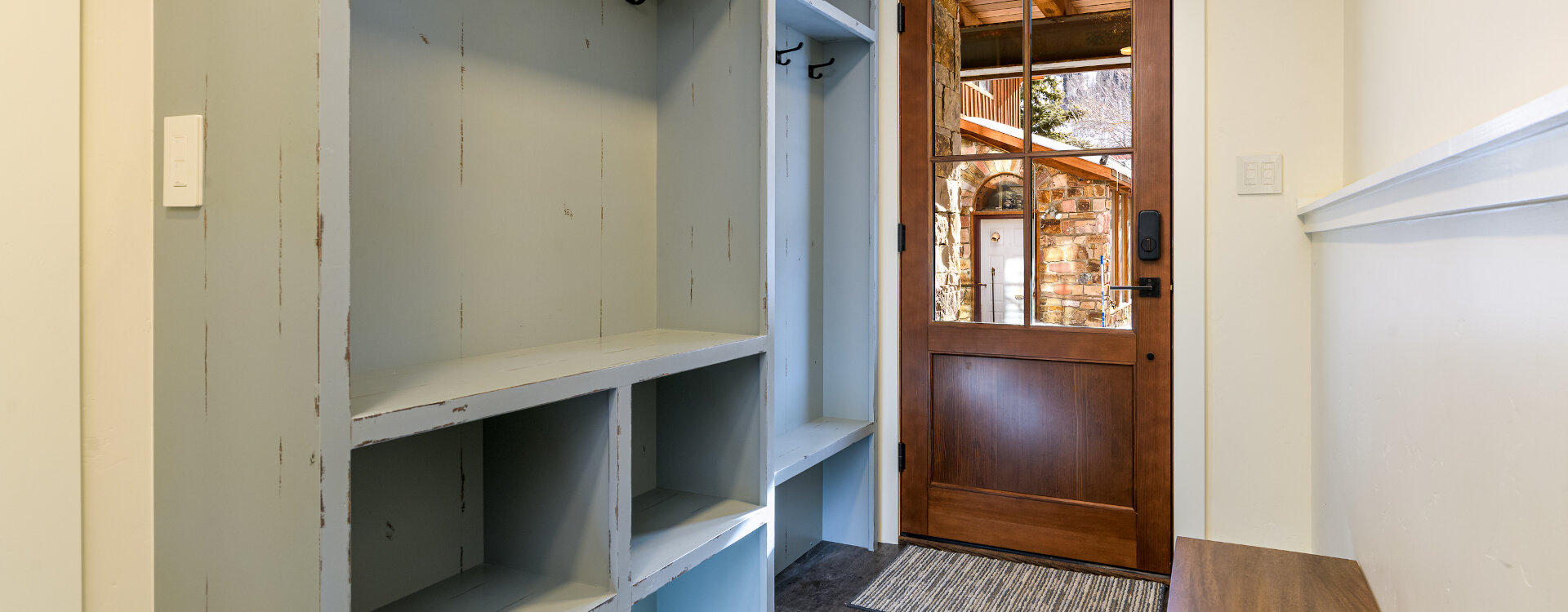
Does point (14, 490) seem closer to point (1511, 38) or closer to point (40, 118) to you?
point (40, 118)

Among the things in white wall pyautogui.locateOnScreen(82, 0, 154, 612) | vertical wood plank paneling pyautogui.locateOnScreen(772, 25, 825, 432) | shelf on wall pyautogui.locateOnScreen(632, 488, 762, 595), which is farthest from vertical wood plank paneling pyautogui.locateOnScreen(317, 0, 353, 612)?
vertical wood plank paneling pyautogui.locateOnScreen(772, 25, 825, 432)

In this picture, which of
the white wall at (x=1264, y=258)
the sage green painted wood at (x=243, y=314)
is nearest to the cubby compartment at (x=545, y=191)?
the sage green painted wood at (x=243, y=314)

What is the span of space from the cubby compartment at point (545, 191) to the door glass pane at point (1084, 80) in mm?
1057

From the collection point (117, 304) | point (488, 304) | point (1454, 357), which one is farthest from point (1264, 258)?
point (117, 304)

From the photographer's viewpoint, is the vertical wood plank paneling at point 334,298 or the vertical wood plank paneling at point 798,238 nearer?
the vertical wood plank paneling at point 334,298

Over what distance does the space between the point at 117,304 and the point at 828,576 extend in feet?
6.31

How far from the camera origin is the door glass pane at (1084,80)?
2441 mm

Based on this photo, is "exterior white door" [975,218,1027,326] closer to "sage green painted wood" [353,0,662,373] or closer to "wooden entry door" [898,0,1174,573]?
"wooden entry door" [898,0,1174,573]

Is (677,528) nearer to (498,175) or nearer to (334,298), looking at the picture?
(498,175)

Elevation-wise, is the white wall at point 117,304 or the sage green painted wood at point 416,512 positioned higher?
the white wall at point 117,304

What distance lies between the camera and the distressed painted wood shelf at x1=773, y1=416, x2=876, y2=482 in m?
2.20

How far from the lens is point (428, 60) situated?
1.36 metres

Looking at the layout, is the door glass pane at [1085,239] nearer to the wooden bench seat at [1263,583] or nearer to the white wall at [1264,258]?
the white wall at [1264,258]

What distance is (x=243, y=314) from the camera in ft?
3.13
